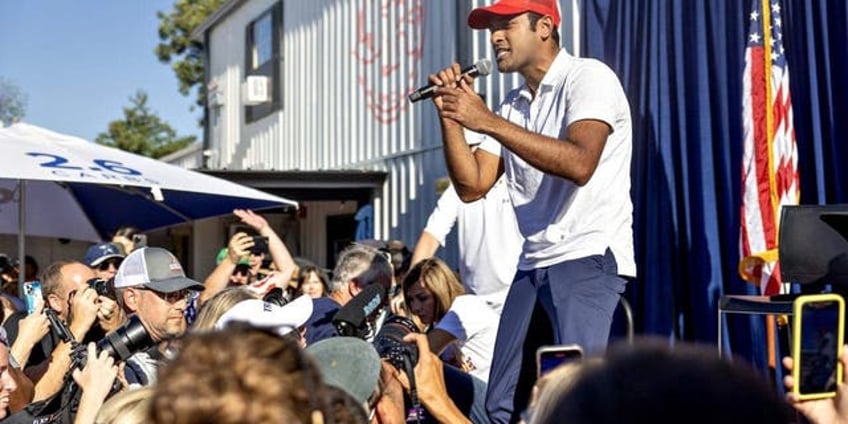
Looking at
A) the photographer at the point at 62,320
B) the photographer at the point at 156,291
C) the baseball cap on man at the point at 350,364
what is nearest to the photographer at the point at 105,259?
the photographer at the point at 62,320

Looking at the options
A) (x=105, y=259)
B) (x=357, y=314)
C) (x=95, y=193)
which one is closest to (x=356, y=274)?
(x=105, y=259)

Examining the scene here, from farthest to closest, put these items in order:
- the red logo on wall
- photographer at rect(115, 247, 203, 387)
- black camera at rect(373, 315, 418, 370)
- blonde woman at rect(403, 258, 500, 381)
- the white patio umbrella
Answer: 1. the red logo on wall
2. the white patio umbrella
3. blonde woman at rect(403, 258, 500, 381)
4. photographer at rect(115, 247, 203, 387)
5. black camera at rect(373, 315, 418, 370)

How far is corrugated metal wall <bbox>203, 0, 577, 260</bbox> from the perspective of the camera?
1220 centimetres

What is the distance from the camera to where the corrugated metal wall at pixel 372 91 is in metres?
12.2

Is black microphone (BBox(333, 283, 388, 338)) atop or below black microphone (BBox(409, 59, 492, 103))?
below

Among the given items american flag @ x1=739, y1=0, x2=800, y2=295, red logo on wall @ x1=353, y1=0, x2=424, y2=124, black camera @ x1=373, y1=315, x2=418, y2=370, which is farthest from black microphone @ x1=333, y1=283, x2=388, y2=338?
red logo on wall @ x1=353, y1=0, x2=424, y2=124

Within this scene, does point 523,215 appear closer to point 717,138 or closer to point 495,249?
point 495,249

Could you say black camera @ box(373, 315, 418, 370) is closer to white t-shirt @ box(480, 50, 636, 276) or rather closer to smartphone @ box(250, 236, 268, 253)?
white t-shirt @ box(480, 50, 636, 276)

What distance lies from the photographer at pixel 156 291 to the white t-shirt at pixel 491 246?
179 centimetres

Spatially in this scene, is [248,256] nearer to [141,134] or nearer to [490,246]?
→ [490,246]

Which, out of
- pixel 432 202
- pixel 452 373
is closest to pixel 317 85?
pixel 432 202

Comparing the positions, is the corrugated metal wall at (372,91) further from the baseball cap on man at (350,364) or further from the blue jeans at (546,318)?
the baseball cap on man at (350,364)

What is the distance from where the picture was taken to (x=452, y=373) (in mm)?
5598

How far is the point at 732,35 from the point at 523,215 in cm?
300
